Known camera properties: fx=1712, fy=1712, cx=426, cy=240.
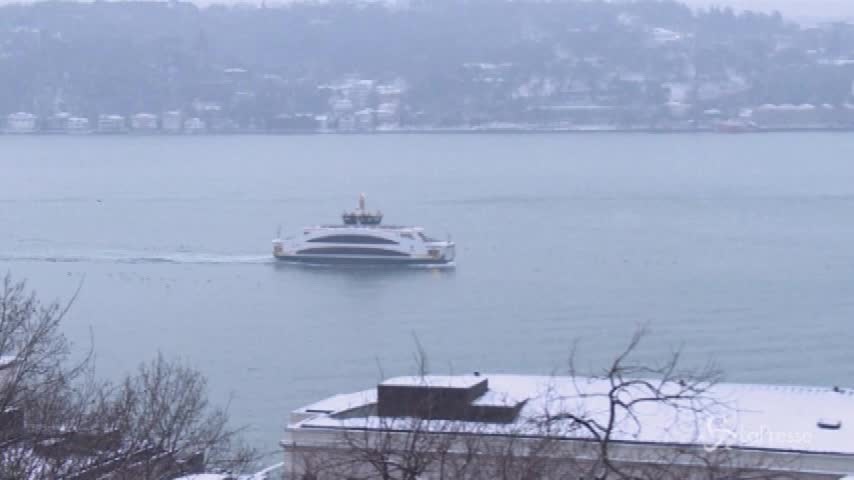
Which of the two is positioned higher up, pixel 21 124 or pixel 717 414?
pixel 21 124

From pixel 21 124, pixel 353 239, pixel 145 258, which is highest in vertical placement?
pixel 21 124

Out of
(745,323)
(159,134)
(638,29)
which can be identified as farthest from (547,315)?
(638,29)

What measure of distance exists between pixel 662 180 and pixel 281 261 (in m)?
10.2

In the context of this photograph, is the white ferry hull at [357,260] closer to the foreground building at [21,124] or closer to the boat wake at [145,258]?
the boat wake at [145,258]

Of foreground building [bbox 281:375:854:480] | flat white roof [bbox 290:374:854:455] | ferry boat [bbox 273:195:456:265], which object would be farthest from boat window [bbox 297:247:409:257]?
foreground building [bbox 281:375:854:480]

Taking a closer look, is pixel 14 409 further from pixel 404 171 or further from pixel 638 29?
pixel 638 29

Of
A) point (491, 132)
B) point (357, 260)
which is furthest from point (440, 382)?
point (491, 132)

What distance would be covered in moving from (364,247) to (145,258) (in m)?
1.50

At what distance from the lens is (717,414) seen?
11.7 feet

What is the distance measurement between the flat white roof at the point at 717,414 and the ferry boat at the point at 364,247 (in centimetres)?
629

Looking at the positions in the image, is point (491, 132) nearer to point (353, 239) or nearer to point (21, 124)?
point (21, 124)

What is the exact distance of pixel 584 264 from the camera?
10.5 m

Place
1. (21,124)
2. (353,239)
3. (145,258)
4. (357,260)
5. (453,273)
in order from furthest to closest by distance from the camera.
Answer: (21,124), (145,258), (353,239), (357,260), (453,273)

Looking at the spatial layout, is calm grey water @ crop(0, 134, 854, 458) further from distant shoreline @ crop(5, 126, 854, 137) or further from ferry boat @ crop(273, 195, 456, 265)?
distant shoreline @ crop(5, 126, 854, 137)
